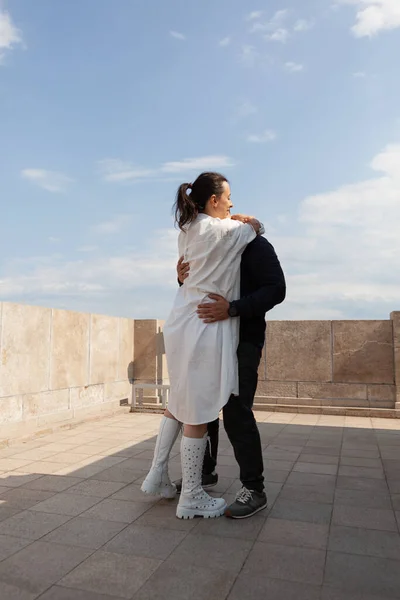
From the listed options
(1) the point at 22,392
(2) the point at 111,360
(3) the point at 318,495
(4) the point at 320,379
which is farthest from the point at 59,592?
(4) the point at 320,379

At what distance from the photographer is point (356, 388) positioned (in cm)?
823

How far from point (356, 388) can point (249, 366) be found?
232 inches

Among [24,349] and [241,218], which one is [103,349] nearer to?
[24,349]

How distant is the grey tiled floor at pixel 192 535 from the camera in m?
2.02

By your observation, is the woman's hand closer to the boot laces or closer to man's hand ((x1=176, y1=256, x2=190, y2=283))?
man's hand ((x1=176, y1=256, x2=190, y2=283))

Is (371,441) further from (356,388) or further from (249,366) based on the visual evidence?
(249,366)

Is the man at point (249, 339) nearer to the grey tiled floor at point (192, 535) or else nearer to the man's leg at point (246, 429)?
the man's leg at point (246, 429)

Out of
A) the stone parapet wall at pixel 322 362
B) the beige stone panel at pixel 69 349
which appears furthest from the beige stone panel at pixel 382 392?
the beige stone panel at pixel 69 349

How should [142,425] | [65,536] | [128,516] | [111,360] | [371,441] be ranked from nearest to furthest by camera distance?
[65,536], [128,516], [371,441], [142,425], [111,360]

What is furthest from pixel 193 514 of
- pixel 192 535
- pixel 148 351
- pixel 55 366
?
pixel 148 351

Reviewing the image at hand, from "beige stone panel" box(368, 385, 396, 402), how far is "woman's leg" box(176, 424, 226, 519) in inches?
233

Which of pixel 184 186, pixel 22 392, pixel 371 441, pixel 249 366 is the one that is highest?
pixel 184 186

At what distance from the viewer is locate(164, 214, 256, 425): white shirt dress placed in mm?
2781

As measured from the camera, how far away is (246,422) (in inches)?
113
